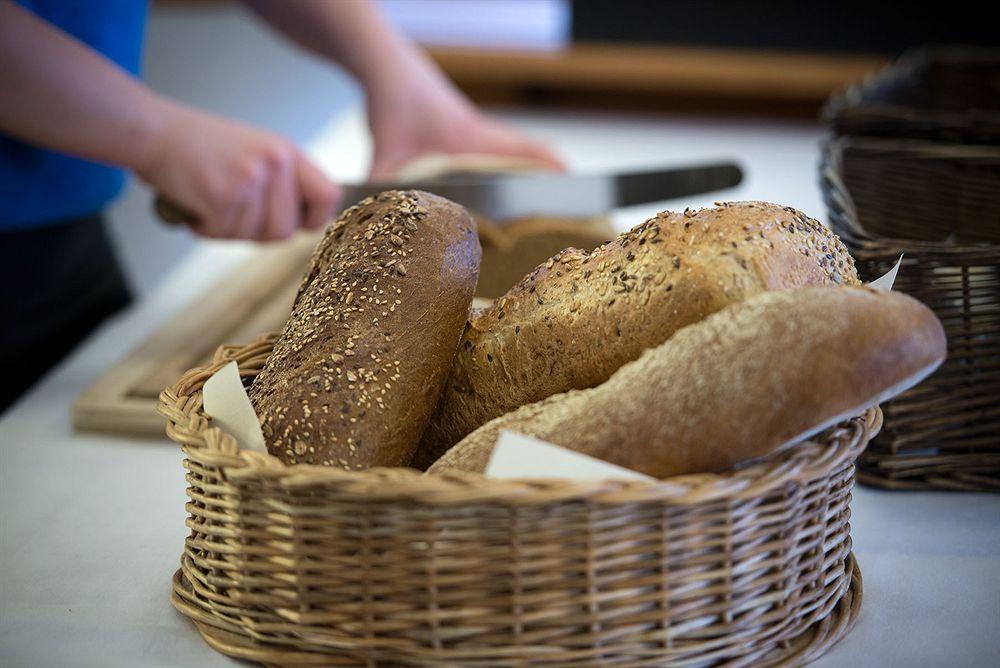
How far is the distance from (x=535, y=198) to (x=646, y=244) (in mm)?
655

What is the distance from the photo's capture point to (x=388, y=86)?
5.84 feet

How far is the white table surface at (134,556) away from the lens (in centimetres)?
75

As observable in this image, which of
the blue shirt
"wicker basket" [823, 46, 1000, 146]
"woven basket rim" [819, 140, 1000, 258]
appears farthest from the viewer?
"wicker basket" [823, 46, 1000, 146]

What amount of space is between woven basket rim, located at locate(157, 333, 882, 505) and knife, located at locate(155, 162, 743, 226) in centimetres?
71

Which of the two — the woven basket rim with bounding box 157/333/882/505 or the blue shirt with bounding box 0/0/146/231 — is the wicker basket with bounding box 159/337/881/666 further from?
the blue shirt with bounding box 0/0/146/231

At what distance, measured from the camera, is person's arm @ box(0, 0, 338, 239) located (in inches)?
47.9

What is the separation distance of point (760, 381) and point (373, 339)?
283mm

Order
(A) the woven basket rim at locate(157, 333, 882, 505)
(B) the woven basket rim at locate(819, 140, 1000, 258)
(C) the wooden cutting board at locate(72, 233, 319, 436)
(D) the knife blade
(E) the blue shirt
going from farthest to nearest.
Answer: (D) the knife blade, (E) the blue shirt, (C) the wooden cutting board at locate(72, 233, 319, 436), (B) the woven basket rim at locate(819, 140, 1000, 258), (A) the woven basket rim at locate(157, 333, 882, 505)

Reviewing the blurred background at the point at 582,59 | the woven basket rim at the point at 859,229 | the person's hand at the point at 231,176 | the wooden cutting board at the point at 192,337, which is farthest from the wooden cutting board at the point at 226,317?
the blurred background at the point at 582,59

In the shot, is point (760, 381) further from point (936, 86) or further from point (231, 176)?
point (936, 86)

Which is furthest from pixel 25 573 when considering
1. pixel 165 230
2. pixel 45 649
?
pixel 165 230

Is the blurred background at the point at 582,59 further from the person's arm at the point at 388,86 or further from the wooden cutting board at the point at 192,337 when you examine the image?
the wooden cutting board at the point at 192,337

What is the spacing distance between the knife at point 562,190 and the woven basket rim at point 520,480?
71cm

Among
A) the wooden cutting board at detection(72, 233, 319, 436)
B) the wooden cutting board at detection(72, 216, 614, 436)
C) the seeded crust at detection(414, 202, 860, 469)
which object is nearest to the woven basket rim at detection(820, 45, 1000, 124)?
the wooden cutting board at detection(72, 216, 614, 436)
